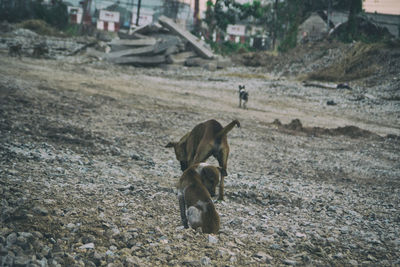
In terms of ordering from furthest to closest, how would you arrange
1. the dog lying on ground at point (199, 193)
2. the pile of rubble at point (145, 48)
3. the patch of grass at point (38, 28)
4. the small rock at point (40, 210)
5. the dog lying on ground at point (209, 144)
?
the patch of grass at point (38, 28) < the pile of rubble at point (145, 48) < the dog lying on ground at point (209, 144) < the small rock at point (40, 210) < the dog lying on ground at point (199, 193)

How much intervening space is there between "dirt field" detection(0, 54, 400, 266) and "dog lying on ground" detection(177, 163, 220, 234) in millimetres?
175

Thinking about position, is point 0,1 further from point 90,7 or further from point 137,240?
point 137,240

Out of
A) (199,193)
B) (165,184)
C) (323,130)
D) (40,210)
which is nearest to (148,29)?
(323,130)

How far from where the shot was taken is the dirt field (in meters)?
2.84

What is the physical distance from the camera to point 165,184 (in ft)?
15.2

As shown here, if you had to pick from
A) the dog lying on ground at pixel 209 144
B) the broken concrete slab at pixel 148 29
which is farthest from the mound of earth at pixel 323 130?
the broken concrete slab at pixel 148 29

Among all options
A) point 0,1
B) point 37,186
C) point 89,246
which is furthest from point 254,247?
point 0,1

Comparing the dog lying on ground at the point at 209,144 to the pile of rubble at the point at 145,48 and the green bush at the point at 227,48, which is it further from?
the green bush at the point at 227,48

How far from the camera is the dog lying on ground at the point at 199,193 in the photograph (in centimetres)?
282

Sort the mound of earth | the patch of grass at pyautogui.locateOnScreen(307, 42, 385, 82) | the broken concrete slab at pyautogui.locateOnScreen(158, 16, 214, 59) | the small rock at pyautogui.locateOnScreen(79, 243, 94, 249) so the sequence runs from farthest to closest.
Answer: the broken concrete slab at pyautogui.locateOnScreen(158, 16, 214, 59) < the patch of grass at pyautogui.locateOnScreen(307, 42, 385, 82) < the mound of earth < the small rock at pyautogui.locateOnScreen(79, 243, 94, 249)

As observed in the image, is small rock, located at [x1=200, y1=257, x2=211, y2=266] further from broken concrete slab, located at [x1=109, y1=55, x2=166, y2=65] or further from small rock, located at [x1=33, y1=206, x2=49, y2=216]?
broken concrete slab, located at [x1=109, y1=55, x2=166, y2=65]

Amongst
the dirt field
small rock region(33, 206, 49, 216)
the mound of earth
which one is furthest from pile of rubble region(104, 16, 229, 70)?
small rock region(33, 206, 49, 216)

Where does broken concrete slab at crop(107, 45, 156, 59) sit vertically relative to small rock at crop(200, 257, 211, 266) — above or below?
above

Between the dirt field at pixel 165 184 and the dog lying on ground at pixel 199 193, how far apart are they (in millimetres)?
175
